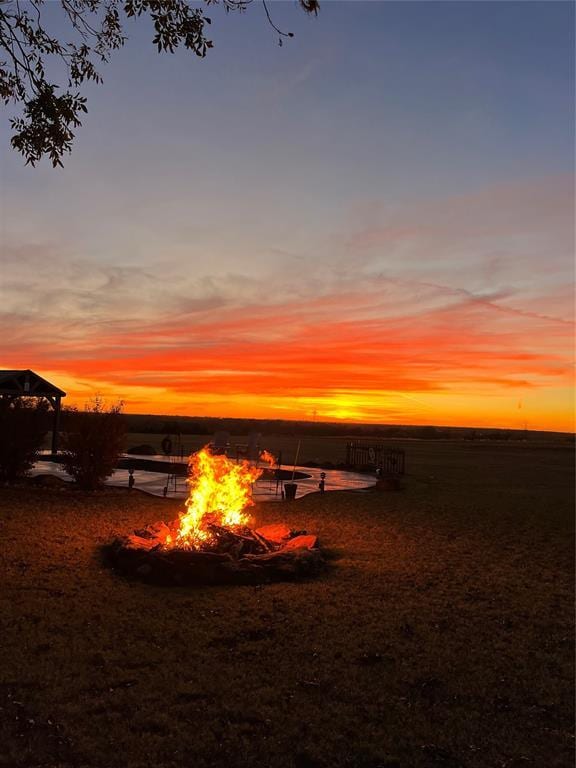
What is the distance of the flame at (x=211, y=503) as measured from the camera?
10.2 m

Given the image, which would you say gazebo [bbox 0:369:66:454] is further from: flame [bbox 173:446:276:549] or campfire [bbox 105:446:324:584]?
campfire [bbox 105:446:324:584]

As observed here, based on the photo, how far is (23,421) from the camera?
17.0 meters

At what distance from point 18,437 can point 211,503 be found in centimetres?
789

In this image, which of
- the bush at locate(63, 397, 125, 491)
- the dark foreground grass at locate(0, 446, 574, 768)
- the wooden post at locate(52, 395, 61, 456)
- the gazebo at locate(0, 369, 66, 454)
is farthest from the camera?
the wooden post at locate(52, 395, 61, 456)

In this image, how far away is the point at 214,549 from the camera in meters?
9.83

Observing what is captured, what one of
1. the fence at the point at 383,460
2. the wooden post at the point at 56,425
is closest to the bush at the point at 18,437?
the wooden post at the point at 56,425

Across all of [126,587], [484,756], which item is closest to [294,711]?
[484,756]

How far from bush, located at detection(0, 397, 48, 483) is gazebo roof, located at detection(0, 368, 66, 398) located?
375 inches

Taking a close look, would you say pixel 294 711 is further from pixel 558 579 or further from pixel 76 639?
pixel 558 579

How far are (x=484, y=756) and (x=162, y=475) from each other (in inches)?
722

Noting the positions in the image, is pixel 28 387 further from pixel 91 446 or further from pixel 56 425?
pixel 91 446

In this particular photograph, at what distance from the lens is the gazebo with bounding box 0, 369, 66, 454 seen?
26.2 meters

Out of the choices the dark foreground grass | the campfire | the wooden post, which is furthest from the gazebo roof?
the campfire

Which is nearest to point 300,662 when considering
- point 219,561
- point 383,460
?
point 219,561
